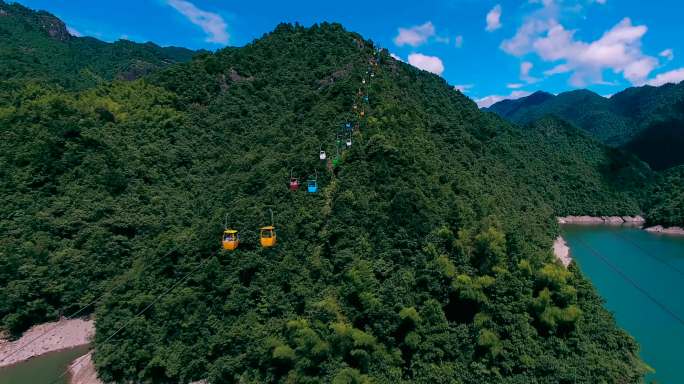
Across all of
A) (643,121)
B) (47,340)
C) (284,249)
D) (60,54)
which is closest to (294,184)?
(284,249)

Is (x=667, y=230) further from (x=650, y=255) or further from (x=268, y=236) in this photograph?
(x=268, y=236)

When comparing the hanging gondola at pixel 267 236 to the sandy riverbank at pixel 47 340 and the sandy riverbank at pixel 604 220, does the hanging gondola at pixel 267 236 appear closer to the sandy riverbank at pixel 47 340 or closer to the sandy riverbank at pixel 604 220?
the sandy riverbank at pixel 47 340

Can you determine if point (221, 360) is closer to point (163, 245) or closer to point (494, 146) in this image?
point (163, 245)

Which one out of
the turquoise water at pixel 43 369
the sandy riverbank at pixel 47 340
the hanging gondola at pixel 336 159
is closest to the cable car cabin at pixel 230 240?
the hanging gondola at pixel 336 159

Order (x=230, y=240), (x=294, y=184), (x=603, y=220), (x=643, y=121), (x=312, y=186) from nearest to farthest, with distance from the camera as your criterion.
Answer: (x=230, y=240) → (x=312, y=186) → (x=294, y=184) → (x=603, y=220) → (x=643, y=121)

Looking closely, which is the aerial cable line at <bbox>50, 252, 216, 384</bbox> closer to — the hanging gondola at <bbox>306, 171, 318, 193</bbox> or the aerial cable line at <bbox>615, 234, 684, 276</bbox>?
the hanging gondola at <bbox>306, 171, 318, 193</bbox>

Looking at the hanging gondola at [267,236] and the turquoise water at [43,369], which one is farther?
the turquoise water at [43,369]
